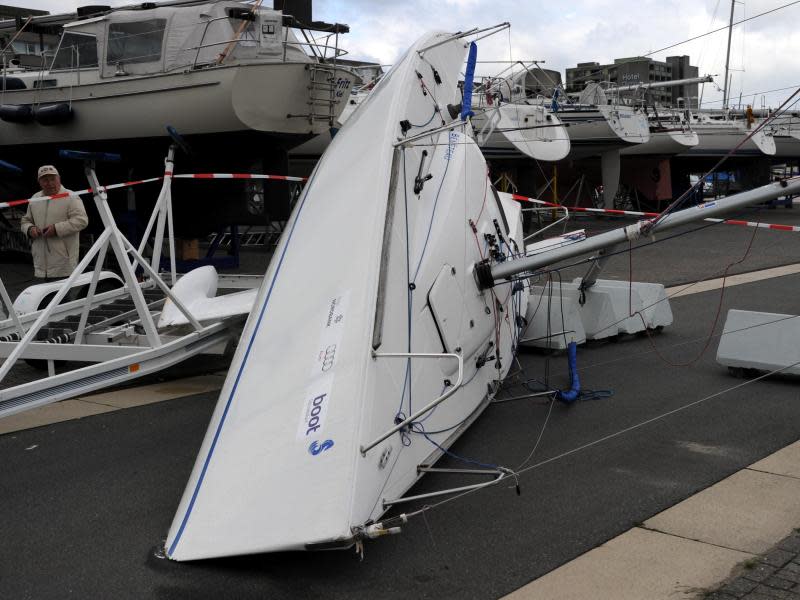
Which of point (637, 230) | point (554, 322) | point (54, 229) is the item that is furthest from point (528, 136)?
point (637, 230)

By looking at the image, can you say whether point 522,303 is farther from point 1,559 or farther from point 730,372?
point 1,559

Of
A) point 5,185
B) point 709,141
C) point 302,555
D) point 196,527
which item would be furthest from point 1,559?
point 709,141

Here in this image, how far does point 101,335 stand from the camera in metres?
8.16

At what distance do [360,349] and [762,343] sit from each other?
4.86 m

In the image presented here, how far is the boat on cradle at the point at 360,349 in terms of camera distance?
4.30 metres

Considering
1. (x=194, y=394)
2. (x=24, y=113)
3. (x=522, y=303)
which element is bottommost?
(x=194, y=394)

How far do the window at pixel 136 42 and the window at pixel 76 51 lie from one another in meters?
0.45

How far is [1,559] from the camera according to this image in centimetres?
461

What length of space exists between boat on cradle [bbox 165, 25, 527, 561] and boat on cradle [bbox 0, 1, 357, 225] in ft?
27.1

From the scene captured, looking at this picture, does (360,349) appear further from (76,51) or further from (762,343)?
(76,51)

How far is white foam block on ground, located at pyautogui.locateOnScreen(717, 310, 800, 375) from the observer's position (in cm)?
815

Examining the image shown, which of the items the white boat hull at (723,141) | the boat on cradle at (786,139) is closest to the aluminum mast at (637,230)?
the white boat hull at (723,141)

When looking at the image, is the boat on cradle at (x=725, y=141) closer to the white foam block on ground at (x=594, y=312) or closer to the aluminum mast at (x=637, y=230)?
the white foam block on ground at (x=594, y=312)

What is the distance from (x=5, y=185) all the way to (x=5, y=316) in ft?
38.1
